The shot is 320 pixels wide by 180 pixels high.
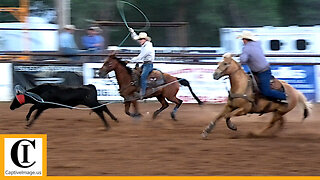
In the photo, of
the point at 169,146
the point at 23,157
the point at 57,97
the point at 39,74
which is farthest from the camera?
the point at 39,74

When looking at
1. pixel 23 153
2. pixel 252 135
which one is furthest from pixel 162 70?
pixel 23 153

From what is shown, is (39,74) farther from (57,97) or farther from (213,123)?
(213,123)

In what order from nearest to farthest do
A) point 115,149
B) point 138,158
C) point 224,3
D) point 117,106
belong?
point 138,158 < point 115,149 < point 117,106 < point 224,3

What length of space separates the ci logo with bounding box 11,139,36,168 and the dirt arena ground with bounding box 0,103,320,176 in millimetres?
538

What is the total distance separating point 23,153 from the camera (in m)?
6.70

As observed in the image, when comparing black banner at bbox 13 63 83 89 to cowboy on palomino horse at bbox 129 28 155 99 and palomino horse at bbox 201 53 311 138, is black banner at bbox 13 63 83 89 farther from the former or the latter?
palomino horse at bbox 201 53 311 138

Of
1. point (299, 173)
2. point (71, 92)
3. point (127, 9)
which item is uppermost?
point (127, 9)

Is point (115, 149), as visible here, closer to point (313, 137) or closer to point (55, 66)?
point (313, 137)

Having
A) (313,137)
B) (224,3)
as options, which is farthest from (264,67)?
(224,3)

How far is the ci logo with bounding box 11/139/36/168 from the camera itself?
6.64 metres

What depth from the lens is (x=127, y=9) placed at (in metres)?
25.4

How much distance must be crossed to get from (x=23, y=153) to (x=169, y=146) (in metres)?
2.75

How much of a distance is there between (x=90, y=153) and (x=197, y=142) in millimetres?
1792

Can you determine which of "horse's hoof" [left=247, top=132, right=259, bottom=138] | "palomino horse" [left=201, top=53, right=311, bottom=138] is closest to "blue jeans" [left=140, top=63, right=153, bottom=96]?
"palomino horse" [left=201, top=53, right=311, bottom=138]
